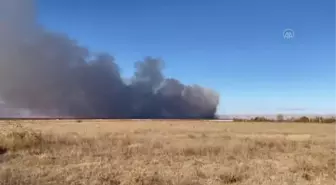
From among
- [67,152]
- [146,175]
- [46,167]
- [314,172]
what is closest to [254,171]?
[314,172]

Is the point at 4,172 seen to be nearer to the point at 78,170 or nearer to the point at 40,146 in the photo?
the point at 78,170

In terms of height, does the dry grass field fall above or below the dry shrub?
below

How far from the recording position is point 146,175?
1252cm

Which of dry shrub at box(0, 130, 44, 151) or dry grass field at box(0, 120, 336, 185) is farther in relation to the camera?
dry shrub at box(0, 130, 44, 151)

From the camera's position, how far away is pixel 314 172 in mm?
14305

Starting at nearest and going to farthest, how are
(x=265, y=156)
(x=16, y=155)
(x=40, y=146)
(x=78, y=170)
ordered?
1. (x=78, y=170)
2. (x=16, y=155)
3. (x=265, y=156)
4. (x=40, y=146)

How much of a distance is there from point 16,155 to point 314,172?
1172 cm

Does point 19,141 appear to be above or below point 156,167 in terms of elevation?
above

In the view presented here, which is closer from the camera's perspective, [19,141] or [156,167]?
[156,167]

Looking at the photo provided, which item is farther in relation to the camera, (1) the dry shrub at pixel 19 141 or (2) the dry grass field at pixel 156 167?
(1) the dry shrub at pixel 19 141

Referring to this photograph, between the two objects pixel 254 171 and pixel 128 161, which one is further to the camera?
pixel 128 161

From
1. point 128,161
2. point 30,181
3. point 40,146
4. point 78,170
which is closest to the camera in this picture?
point 30,181

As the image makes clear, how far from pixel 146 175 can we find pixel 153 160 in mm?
3935

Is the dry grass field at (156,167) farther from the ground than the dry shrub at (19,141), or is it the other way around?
the dry shrub at (19,141)
